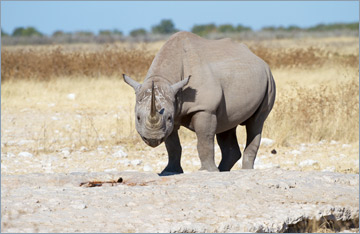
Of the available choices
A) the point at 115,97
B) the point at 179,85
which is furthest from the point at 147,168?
the point at 115,97

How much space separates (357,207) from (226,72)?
250 cm

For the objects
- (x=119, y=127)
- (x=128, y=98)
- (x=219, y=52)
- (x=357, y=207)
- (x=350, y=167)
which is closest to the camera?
(x=357, y=207)

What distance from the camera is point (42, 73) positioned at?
19.7 m

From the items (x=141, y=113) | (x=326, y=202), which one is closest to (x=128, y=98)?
(x=141, y=113)

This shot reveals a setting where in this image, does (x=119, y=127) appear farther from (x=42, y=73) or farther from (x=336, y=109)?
(x=42, y=73)

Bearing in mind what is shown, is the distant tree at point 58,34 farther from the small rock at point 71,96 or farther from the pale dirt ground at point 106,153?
the pale dirt ground at point 106,153

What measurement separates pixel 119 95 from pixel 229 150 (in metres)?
8.33

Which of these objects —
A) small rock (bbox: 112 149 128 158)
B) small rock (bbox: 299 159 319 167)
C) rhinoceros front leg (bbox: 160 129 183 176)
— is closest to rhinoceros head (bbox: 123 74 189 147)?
rhinoceros front leg (bbox: 160 129 183 176)

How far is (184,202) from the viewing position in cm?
635

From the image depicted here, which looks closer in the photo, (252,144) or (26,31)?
(252,144)

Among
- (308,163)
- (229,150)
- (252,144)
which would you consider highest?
(252,144)

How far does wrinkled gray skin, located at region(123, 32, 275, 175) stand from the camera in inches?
289

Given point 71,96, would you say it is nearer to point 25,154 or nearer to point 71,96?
point 71,96

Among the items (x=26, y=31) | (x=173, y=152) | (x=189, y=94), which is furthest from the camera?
(x=26, y=31)
